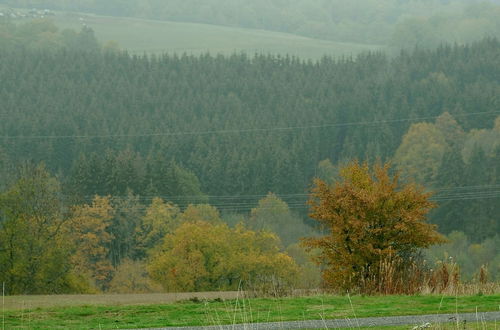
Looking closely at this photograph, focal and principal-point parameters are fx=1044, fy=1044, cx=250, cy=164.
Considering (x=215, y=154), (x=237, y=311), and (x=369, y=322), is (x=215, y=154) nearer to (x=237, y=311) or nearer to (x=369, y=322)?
(x=237, y=311)

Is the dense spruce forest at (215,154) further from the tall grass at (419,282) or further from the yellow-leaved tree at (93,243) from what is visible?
the tall grass at (419,282)

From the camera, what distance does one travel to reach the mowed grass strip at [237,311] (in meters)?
19.2

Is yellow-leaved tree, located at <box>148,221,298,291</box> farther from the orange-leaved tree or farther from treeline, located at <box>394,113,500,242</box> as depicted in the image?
the orange-leaved tree

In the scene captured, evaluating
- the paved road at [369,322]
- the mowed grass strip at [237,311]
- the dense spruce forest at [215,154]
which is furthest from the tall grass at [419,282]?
the dense spruce forest at [215,154]

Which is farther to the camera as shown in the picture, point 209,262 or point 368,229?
point 209,262

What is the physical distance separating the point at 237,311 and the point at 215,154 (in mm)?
124691

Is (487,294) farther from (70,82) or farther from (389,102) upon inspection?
(70,82)

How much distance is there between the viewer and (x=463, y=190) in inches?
4771

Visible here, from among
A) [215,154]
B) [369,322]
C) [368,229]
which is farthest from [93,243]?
[369,322]

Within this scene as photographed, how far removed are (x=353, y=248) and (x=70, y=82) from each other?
16546cm

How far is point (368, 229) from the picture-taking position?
29297mm

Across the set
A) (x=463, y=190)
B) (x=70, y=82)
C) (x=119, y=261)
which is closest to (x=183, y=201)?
(x=119, y=261)

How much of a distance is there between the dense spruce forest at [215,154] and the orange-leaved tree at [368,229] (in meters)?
31.4

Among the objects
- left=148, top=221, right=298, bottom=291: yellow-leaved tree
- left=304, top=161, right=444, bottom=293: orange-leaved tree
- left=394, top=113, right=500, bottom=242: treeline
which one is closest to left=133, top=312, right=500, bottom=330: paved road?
left=304, top=161, right=444, bottom=293: orange-leaved tree
